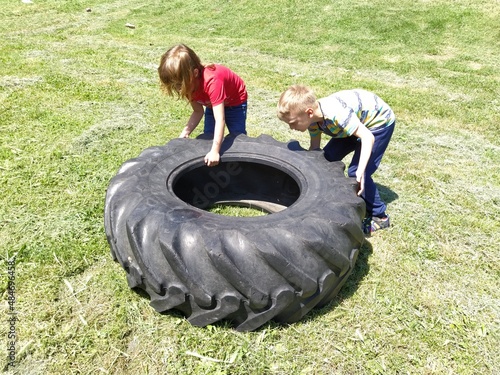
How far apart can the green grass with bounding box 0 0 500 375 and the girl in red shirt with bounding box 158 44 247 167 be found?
861 millimetres

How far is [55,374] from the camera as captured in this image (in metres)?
2.34

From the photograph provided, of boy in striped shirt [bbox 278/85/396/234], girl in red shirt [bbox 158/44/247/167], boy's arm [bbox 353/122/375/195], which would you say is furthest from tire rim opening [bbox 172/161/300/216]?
boy's arm [bbox 353/122/375/195]

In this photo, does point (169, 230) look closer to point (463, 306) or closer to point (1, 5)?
point (463, 306)

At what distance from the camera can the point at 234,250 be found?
7.82ft

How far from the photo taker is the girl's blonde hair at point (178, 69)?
3.27 metres

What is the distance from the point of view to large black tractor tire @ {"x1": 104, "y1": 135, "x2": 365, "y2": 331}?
240cm

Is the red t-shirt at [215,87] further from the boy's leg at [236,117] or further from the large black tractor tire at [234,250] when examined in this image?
the large black tractor tire at [234,250]

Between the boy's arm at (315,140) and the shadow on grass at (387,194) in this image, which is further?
the shadow on grass at (387,194)

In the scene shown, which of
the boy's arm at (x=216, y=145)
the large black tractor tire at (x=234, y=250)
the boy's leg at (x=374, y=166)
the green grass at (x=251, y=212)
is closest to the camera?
the large black tractor tire at (x=234, y=250)

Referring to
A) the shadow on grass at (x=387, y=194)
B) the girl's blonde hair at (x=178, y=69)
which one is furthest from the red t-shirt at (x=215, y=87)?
the shadow on grass at (x=387, y=194)

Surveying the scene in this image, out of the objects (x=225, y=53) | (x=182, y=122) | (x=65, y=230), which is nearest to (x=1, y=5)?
(x=225, y=53)

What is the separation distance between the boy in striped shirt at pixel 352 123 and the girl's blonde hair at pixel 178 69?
73cm

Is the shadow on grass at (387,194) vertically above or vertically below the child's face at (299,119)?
below

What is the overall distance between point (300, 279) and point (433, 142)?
3821 millimetres
